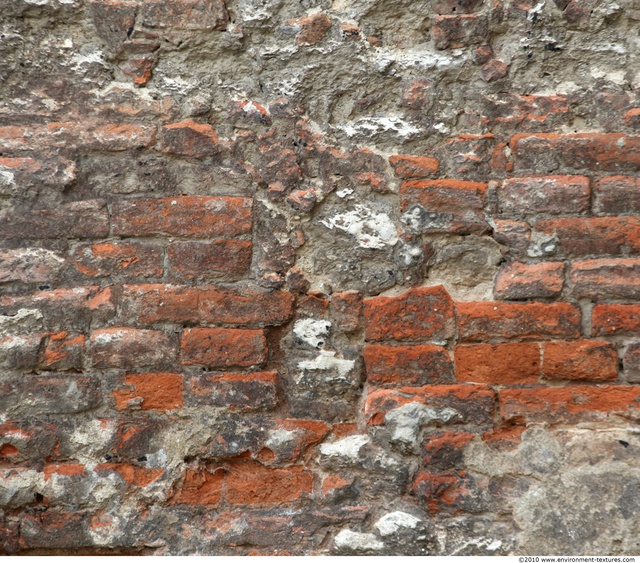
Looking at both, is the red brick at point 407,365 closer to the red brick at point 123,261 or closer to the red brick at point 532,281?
the red brick at point 532,281

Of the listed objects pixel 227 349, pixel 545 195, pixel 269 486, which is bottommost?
pixel 269 486

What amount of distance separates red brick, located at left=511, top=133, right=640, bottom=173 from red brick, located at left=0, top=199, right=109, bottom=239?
118 cm

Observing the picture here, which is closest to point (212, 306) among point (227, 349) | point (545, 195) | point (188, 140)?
point (227, 349)

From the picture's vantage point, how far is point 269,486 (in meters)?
1.62

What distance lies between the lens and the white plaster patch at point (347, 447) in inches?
62.8

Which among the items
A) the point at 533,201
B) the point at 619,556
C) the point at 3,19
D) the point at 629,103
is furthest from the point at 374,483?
the point at 3,19

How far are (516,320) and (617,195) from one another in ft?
1.43

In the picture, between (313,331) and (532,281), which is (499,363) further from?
(313,331)

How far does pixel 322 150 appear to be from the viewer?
1648mm

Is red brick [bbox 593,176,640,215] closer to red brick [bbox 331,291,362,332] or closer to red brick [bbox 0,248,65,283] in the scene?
red brick [bbox 331,291,362,332]

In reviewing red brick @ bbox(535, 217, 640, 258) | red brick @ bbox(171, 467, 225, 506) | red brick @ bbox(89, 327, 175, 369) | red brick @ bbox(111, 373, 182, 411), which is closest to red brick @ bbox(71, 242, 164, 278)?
red brick @ bbox(89, 327, 175, 369)

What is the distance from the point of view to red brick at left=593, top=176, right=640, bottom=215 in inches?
62.2

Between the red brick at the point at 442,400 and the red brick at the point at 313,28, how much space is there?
998 millimetres

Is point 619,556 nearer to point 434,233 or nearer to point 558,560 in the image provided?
point 558,560
